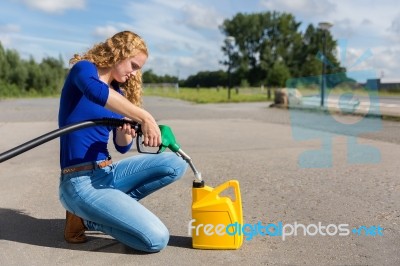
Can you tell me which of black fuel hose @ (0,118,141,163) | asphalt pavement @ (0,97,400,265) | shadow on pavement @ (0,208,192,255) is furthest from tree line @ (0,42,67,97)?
black fuel hose @ (0,118,141,163)

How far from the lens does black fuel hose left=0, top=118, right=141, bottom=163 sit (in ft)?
8.13

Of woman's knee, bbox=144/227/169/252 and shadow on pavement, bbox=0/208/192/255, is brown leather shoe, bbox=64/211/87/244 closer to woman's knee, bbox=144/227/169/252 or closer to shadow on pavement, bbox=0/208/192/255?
shadow on pavement, bbox=0/208/192/255

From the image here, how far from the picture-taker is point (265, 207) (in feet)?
13.7

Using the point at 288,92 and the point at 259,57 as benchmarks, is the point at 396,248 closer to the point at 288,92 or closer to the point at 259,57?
the point at 288,92

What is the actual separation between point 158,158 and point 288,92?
1907 cm

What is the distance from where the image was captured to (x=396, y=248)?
3.07 meters

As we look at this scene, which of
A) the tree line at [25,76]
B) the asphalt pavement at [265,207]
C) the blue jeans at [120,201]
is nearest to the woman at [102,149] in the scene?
the blue jeans at [120,201]

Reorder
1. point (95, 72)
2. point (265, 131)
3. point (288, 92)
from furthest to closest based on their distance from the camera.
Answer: point (288, 92), point (265, 131), point (95, 72)

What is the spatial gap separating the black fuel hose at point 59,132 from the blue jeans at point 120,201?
0.46m

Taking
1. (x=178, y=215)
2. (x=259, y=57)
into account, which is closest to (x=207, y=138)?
(x=178, y=215)

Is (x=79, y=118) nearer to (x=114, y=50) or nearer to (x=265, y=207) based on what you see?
→ (x=114, y=50)

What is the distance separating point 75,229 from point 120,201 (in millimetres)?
565

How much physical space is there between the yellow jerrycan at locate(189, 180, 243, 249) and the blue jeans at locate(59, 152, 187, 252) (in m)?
0.26

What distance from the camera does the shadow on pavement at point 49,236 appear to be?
10.4 feet
